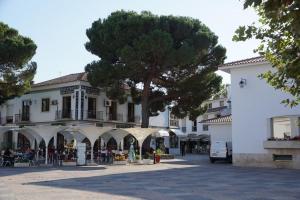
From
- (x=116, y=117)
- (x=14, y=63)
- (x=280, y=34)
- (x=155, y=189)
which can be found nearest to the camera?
(x=280, y=34)

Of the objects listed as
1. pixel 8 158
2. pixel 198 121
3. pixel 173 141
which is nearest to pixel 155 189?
pixel 8 158

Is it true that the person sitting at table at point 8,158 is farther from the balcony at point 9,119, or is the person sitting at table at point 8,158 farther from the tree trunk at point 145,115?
the balcony at point 9,119

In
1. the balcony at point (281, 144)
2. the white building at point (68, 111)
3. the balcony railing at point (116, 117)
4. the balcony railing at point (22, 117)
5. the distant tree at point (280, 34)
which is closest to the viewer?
the distant tree at point (280, 34)

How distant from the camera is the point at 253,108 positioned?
81.7 ft

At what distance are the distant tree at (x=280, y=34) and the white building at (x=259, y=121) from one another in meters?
16.4

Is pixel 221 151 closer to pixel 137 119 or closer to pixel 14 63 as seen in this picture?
pixel 137 119

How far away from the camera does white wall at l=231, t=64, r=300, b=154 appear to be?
79.5 feet

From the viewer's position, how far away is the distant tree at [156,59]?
31.8 metres

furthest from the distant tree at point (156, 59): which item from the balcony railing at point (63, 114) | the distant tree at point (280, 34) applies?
the distant tree at point (280, 34)

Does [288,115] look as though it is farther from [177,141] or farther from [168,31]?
[177,141]

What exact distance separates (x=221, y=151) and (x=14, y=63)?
17497 mm

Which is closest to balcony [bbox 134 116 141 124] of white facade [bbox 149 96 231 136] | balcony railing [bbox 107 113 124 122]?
balcony railing [bbox 107 113 124 122]

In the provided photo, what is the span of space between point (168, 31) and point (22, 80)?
13.1 metres

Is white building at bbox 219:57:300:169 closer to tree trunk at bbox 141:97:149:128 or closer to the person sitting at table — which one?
tree trunk at bbox 141:97:149:128
